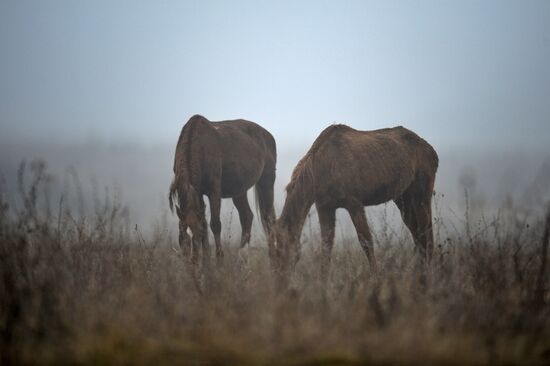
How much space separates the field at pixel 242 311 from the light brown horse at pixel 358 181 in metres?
1.68

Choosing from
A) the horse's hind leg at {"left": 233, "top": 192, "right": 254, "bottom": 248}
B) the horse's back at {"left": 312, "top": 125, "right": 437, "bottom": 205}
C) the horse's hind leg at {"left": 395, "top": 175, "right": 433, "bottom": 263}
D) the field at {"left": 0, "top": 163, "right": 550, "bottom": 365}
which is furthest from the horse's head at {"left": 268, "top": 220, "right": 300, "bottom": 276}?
the horse's hind leg at {"left": 233, "top": 192, "right": 254, "bottom": 248}

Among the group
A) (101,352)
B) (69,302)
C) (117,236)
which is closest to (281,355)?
(101,352)

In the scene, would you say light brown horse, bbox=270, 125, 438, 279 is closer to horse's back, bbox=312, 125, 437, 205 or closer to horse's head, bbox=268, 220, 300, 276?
horse's back, bbox=312, 125, 437, 205

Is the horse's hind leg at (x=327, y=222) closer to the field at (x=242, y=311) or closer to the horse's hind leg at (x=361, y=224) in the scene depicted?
the horse's hind leg at (x=361, y=224)

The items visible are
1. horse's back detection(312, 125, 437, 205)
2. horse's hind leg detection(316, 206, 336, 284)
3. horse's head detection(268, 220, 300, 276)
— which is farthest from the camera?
horse's hind leg detection(316, 206, 336, 284)

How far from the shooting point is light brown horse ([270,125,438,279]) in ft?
27.2

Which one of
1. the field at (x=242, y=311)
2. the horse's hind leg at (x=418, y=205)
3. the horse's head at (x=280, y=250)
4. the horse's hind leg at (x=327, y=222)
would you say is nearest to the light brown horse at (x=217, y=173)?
the horse's head at (x=280, y=250)

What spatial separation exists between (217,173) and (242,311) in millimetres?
5209

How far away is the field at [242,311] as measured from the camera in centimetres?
354

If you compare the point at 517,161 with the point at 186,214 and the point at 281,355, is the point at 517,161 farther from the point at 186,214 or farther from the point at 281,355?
the point at 186,214

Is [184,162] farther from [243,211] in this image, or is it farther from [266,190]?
[266,190]

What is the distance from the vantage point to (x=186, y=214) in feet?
26.2

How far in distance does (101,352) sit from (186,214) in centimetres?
452

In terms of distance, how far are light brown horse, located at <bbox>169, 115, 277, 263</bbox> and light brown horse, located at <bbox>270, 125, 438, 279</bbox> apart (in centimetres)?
89
